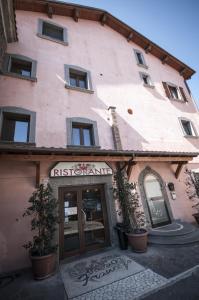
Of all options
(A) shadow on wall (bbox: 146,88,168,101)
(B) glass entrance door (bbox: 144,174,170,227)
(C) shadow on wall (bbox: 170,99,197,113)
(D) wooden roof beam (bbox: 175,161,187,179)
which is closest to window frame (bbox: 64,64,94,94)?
(A) shadow on wall (bbox: 146,88,168,101)

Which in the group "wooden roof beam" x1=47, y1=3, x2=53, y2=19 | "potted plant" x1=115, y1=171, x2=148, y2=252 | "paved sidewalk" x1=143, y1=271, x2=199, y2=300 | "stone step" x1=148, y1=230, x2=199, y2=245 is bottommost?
"paved sidewalk" x1=143, y1=271, x2=199, y2=300

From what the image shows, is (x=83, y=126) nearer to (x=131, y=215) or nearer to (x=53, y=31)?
(x=131, y=215)

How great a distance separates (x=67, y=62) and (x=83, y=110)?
3118 millimetres

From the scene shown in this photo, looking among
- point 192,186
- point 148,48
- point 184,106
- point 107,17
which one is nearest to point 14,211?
point 192,186

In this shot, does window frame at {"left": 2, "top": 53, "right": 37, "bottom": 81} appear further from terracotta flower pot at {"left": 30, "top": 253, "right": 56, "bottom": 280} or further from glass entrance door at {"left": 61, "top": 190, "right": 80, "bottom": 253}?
terracotta flower pot at {"left": 30, "top": 253, "right": 56, "bottom": 280}

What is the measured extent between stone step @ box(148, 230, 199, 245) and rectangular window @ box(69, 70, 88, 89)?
784cm

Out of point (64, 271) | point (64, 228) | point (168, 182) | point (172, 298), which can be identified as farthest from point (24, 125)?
point (168, 182)

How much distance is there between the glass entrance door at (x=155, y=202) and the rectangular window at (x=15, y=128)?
5.79m

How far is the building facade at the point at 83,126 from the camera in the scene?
5129mm

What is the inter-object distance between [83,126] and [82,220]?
A: 4096 millimetres

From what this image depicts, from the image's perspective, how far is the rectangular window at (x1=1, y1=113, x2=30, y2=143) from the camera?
580 cm

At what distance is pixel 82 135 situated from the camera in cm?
707

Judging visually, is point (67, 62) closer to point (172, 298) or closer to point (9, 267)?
point (9, 267)

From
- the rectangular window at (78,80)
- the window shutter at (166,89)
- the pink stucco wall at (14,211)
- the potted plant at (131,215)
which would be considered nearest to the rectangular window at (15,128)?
the pink stucco wall at (14,211)
